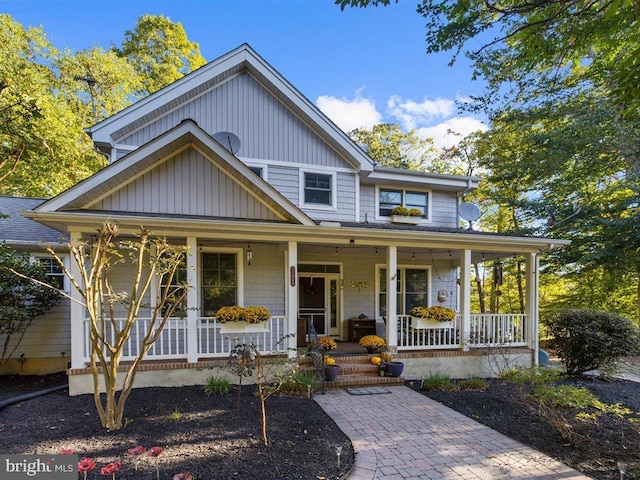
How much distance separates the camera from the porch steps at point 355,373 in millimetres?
6961

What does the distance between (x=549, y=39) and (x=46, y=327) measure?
12284mm

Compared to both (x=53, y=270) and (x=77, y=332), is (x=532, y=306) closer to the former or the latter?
(x=77, y=332)

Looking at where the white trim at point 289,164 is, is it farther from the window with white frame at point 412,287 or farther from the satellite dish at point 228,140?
the window with white frame at point 412,287

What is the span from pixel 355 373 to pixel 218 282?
4.04m

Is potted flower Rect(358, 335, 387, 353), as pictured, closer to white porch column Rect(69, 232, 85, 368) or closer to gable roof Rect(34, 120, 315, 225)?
gable roof Rect(34, 120, 315, 225)

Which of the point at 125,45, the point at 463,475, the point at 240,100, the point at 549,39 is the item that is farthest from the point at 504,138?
the point at 125,45

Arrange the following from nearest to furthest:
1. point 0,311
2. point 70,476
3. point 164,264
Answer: point 70,476
point 164,264
point 0,311

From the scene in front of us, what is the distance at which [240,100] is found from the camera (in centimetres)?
919

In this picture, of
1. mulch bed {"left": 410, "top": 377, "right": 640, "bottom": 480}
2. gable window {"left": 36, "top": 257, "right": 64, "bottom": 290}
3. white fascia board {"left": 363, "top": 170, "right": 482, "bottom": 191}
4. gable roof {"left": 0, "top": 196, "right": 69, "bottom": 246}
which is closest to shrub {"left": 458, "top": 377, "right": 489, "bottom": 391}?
mulch bed {"left": 410, "top": 377, "right": 640, "bottom": 480}

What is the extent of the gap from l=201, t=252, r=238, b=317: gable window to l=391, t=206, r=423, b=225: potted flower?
15.8 ft

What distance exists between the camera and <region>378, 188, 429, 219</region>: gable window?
10543 millimetres

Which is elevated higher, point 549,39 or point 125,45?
point 125,45

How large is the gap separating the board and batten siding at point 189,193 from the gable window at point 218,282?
1.72 m

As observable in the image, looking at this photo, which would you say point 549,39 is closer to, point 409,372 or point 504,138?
point 409,372
